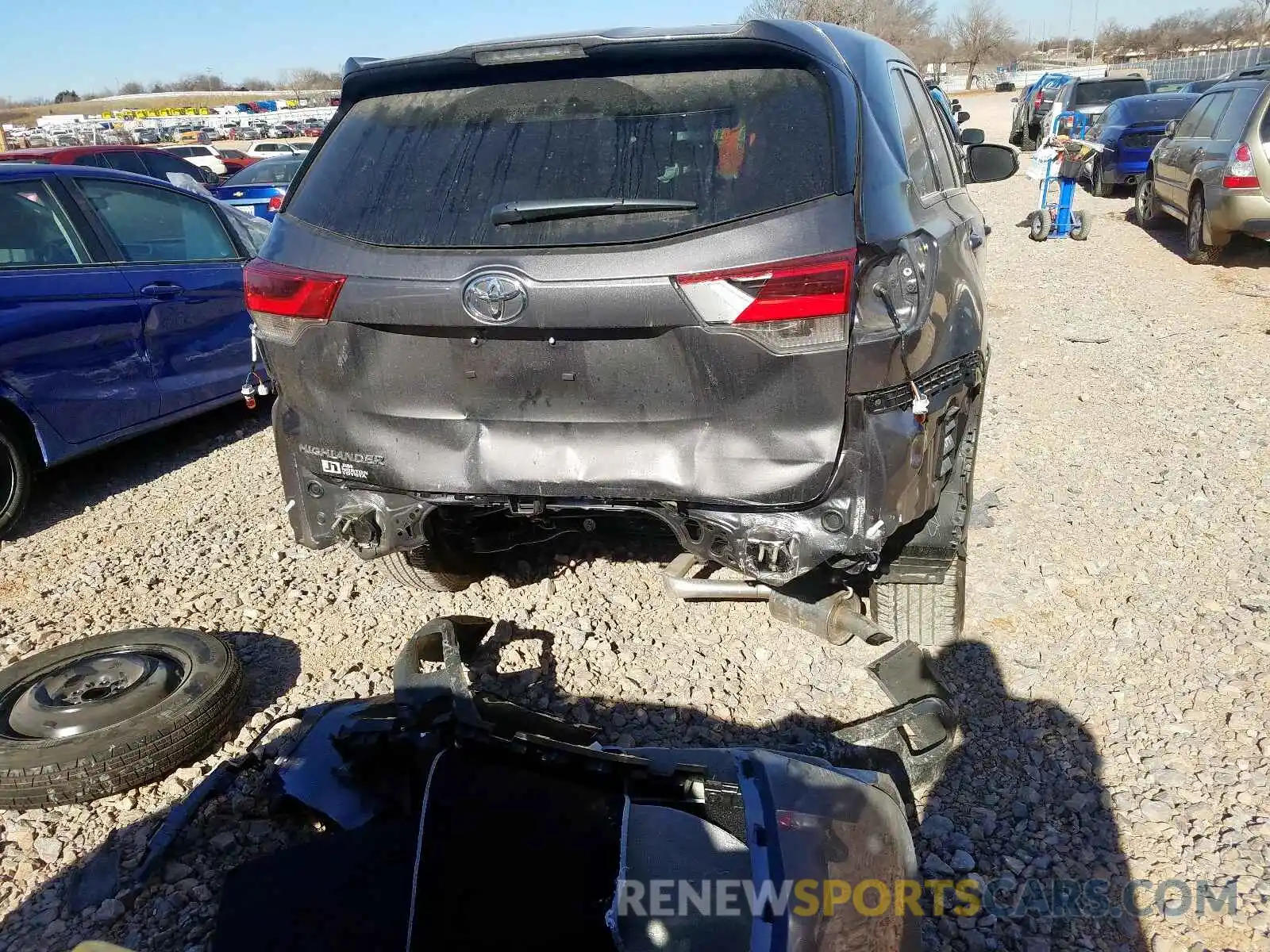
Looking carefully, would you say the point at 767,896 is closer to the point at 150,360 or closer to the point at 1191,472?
the point at 1191,472

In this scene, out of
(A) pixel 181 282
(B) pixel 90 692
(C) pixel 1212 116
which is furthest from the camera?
(C) pixel 1212 116

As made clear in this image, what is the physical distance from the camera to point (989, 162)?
4.95m

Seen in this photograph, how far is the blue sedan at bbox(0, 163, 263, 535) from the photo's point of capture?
4570 mm

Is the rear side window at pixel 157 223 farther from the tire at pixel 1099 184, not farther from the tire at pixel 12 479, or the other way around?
the tire at pixel 1099 184

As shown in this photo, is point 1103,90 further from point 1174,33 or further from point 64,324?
point 1174,33

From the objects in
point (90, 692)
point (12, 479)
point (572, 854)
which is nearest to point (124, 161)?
point (12, 479)

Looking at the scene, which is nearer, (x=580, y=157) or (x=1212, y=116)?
(x=580, y=157)

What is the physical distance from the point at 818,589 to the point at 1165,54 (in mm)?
83001

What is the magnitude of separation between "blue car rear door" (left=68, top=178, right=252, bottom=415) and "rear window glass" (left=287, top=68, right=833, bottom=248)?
9.61 feet

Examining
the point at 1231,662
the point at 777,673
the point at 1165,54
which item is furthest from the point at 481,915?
the point at 1165,54

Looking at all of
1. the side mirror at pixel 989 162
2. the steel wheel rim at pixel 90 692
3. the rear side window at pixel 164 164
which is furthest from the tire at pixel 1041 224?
the steel wheel rim at pixel 90 692

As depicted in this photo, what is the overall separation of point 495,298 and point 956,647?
2.03 meters

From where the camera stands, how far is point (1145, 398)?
19.0 feet

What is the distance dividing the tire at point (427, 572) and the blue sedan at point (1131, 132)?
45.3 feet
